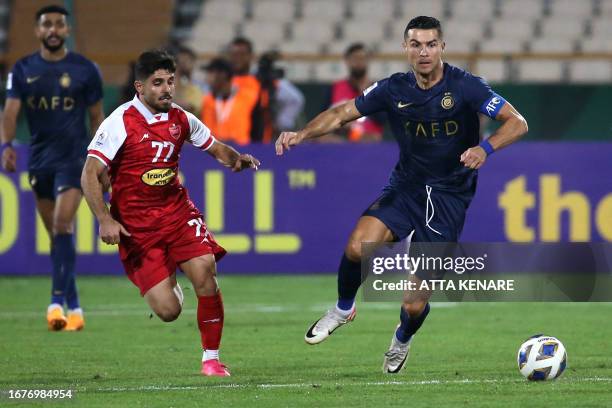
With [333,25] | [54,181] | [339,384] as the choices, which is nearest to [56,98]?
[54,181]

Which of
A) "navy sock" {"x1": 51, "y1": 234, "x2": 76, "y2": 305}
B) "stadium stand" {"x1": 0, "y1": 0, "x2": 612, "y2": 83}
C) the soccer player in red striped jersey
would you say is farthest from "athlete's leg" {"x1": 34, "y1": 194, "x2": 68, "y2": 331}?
"stadium stand" {"x1": 0, "y1": 0, "x2": 612, "y2": 83}

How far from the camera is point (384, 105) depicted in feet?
27.8

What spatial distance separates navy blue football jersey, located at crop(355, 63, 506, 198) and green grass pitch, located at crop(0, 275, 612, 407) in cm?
119

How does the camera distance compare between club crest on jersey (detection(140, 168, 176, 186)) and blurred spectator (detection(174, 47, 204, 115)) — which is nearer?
club crest on jersey (detection(140, 168, 176, 186))

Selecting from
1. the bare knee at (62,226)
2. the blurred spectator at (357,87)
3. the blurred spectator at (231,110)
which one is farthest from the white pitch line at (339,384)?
the blurred spectator at (231,110)

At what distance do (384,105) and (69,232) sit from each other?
3.64 metres

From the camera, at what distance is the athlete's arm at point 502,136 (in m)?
7.61

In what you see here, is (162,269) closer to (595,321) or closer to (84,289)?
(595,321)

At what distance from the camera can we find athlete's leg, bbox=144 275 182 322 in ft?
27.2

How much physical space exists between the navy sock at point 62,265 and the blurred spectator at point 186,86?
15.5ft

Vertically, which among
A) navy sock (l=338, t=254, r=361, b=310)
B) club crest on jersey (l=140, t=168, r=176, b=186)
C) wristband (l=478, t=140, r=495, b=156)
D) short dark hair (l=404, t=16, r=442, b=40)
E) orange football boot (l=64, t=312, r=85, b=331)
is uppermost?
short dark hair (l=404, t=16, r=442, b=40)

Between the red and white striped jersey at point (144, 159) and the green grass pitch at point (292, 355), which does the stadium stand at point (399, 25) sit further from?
the red and white striped jersey at point (144, 159)

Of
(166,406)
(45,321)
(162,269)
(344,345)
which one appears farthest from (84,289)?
(166,406)

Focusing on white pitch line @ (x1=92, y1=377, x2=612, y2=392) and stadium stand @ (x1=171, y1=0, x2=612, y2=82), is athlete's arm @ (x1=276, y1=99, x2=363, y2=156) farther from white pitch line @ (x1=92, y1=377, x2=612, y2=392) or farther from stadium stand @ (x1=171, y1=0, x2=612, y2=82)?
stadium stand @ (x1=171, y1=0, x2=612, y2=82)
